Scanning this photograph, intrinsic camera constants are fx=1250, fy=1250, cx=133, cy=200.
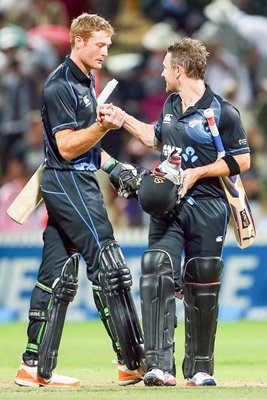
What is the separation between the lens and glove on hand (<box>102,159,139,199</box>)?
8141 millimetres

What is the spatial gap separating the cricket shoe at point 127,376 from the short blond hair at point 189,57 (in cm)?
195

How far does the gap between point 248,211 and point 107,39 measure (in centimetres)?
145

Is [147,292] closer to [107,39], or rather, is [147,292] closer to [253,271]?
[107,39]

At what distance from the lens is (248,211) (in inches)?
320

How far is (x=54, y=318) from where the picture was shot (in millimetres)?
8234

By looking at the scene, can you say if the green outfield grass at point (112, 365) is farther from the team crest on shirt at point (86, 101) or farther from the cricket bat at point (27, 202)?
the team crest on shirt at point (86, 101)

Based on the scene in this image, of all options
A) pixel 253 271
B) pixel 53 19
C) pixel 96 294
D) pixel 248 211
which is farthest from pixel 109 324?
pixel 53 19

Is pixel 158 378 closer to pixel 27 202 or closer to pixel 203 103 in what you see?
pixel 27 202

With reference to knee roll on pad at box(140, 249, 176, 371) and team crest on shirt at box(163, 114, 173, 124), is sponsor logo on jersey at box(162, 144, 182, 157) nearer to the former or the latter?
team crest on shirt at box(163, 114, 173, 124)

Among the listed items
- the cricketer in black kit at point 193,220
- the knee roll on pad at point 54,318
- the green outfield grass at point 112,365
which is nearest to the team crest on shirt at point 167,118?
the cricketer in black kit at point 193,220

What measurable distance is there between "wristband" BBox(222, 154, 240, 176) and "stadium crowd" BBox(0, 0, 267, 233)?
281 inches

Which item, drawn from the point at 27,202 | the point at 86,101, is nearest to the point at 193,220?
the point at 86,101

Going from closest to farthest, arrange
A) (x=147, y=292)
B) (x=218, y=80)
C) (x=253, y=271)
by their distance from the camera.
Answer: (x=147, y=292) → (x=253, y=271) → (x=218, y=80)

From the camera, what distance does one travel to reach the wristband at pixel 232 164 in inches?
308
